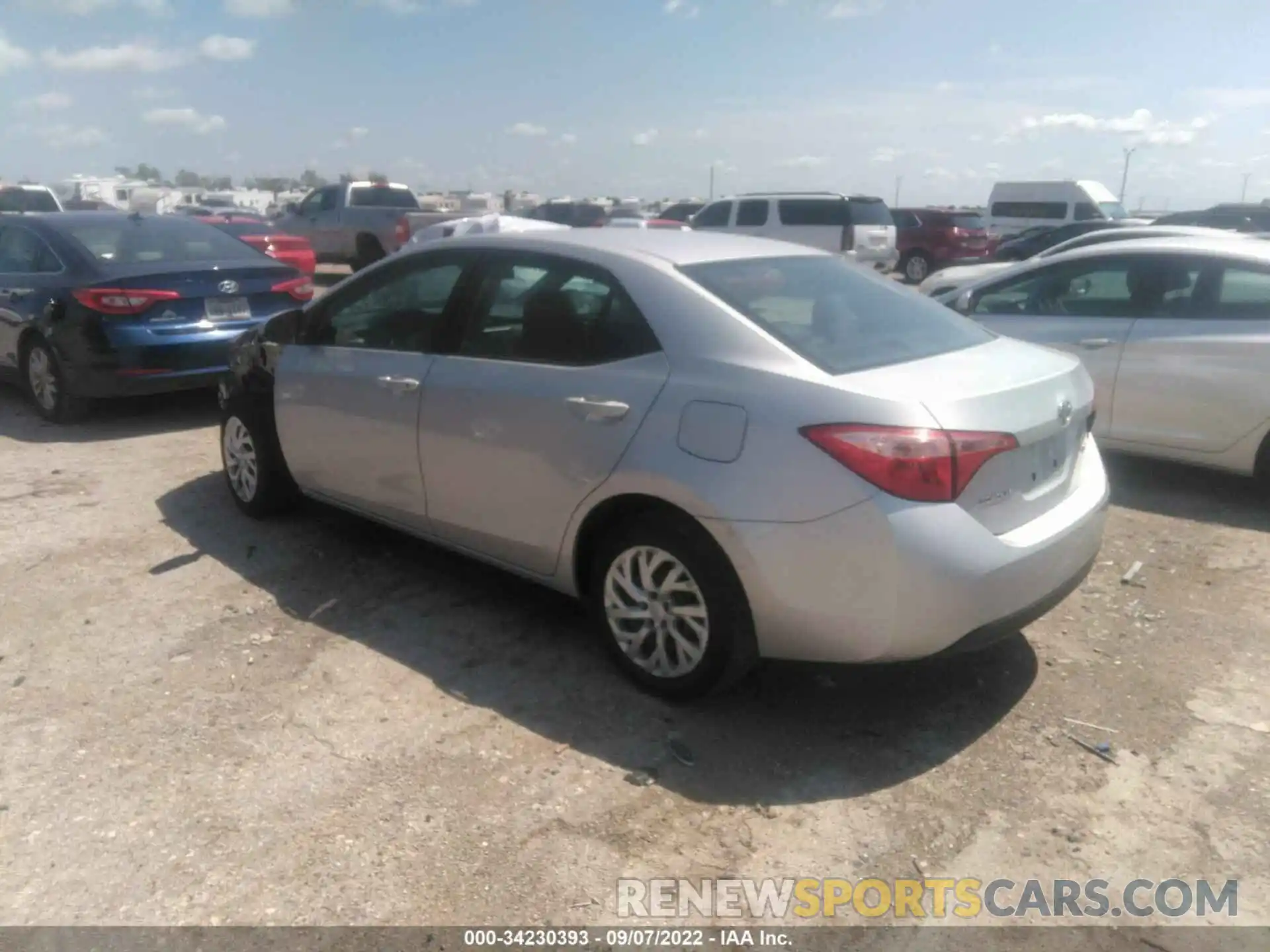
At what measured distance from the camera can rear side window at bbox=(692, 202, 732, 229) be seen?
68.2 feet

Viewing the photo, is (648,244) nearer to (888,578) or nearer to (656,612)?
(656,612)

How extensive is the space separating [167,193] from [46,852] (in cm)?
4451

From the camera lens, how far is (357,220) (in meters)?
20.2

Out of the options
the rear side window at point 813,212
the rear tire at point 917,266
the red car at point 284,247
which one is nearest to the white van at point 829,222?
the rear side window at point 813,212

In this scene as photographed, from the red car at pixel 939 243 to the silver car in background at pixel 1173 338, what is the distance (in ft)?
54.3

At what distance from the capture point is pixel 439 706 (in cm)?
368

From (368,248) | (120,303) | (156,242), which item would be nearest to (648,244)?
(120,303)

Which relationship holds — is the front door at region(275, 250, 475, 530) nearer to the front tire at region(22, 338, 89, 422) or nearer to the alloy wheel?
the alloy wheel

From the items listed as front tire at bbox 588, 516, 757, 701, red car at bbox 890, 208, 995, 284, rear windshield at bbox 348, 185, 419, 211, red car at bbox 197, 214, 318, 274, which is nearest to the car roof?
front tire at bbox 588, 516, 757, 701

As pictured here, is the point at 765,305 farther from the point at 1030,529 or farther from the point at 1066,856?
the point at 1066,856

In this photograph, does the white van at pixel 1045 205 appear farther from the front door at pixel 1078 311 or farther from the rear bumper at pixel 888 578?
the rear bumper at pixel 888 578

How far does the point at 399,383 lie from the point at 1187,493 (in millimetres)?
4750

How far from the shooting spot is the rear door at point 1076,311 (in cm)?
617

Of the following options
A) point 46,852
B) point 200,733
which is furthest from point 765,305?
point 46,852
